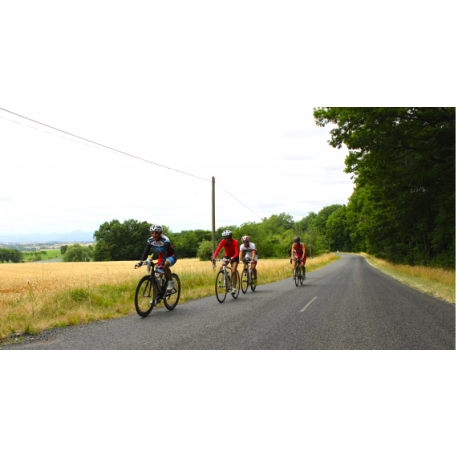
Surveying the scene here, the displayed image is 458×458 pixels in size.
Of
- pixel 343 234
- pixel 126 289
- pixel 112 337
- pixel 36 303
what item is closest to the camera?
pixel 112 337

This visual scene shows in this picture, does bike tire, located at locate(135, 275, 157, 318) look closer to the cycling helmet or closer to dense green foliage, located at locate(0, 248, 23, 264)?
the cycling helmet

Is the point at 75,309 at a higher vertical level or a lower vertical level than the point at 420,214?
lower

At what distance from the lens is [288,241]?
73.8 metres

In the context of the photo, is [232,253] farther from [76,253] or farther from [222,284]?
[76,253]

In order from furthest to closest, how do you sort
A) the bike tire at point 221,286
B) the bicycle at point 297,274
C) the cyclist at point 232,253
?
the bicycle at point 297,274 → the cyclist at point 232,253 → the bike tire at point 221,286

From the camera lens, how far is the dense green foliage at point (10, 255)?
8.23m

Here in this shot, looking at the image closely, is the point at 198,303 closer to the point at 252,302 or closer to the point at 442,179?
the point at 252,302

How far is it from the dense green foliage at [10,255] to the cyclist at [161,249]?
3.90 meters

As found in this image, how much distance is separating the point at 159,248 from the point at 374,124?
1112cm

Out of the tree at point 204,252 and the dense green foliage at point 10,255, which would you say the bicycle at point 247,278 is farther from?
the tree at point 204,252

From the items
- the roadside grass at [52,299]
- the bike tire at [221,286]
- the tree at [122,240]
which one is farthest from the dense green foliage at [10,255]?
the tree at [122,240]

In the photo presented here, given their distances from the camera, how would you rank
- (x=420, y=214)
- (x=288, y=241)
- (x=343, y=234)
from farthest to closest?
(x=343, y=234), (x=288, y=241), (x=420, y=214)

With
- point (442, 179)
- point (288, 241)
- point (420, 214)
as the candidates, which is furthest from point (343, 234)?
point (442, 179)

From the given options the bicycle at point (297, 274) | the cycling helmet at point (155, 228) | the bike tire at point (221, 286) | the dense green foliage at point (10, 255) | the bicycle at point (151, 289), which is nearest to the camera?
the bicycle at point (151, 289)
